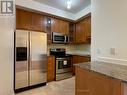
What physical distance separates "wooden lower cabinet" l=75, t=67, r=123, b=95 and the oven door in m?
2.36

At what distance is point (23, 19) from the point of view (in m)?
3.74

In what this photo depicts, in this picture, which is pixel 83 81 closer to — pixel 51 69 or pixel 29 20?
pixel 51 69

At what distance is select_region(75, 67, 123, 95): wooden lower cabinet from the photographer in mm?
1322

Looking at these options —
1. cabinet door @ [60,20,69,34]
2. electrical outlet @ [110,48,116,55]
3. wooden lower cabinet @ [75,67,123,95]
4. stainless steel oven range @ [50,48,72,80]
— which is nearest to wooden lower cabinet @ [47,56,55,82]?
stainless steel oven range @ [50,48,72,80]

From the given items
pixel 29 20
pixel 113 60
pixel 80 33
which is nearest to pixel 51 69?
pixel 29 20

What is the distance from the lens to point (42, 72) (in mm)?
3855

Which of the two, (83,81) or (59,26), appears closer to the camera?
(83,81)

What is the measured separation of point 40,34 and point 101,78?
266cm

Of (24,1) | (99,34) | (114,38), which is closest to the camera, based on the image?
(114,38)

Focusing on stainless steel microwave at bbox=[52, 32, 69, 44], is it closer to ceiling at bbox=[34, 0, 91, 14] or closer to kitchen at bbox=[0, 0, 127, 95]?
kitchen at bbox=[0, 0, 127, 95]

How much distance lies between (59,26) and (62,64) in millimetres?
1504

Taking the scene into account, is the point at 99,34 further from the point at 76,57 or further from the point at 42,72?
the point at 76,57

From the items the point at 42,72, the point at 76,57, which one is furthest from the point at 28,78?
the point at 76,57

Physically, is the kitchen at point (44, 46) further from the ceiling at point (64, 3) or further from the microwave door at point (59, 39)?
the ceiling at point (64, 3)
